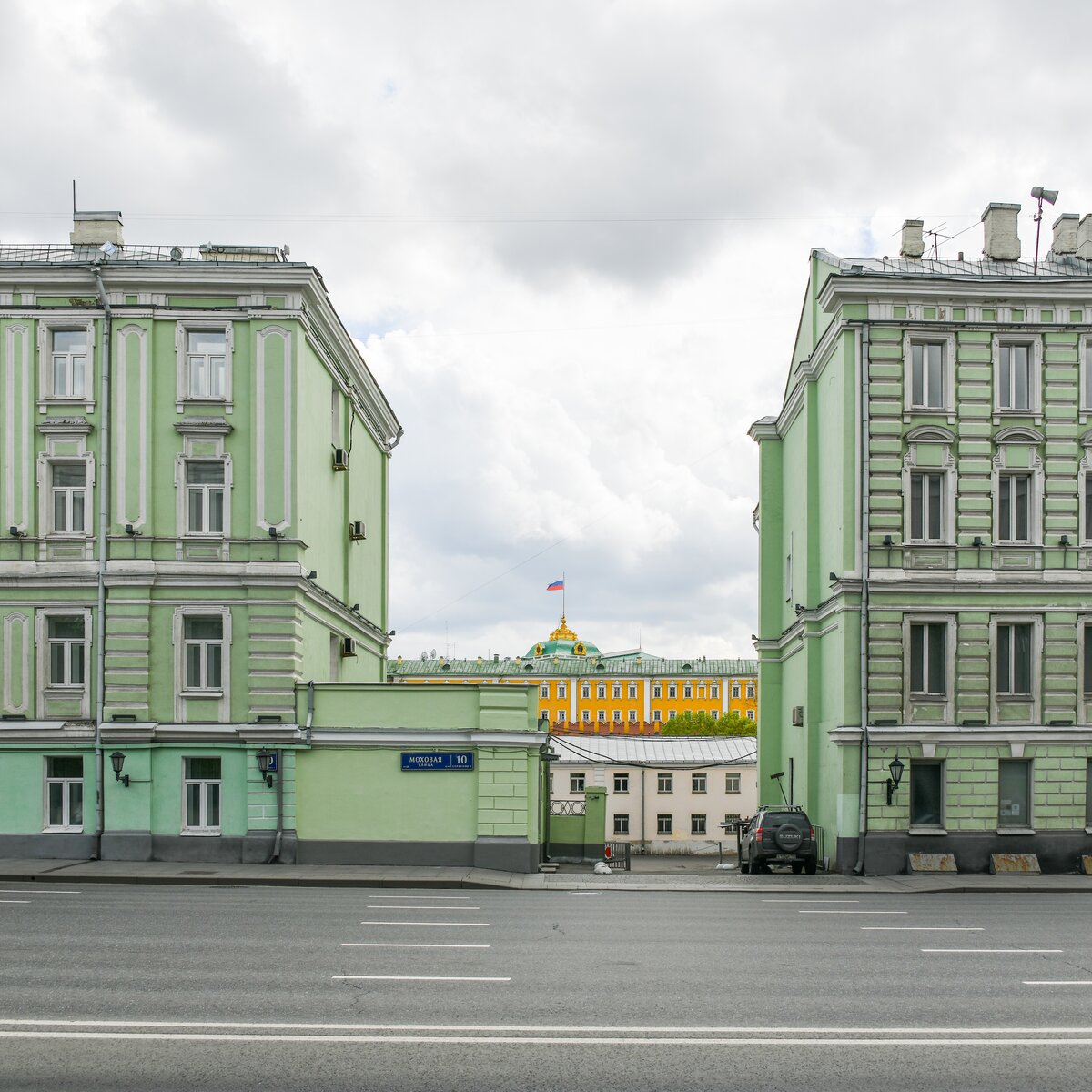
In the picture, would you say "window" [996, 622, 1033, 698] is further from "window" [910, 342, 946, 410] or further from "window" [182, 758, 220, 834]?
"window" [182, 758, 220, 834]

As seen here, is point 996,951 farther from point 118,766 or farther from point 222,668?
point 118,766

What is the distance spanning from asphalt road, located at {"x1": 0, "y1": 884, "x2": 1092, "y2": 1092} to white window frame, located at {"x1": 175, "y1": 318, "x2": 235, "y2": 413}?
498 inches

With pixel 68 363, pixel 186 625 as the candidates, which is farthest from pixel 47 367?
pixel 186 625

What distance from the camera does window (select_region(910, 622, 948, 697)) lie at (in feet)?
100

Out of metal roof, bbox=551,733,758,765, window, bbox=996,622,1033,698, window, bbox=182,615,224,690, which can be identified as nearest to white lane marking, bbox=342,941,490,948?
window, bbox=182,615,224,690

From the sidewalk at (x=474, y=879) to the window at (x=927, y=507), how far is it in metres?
7.72

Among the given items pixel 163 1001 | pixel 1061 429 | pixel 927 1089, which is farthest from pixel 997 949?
pixel 1061 429

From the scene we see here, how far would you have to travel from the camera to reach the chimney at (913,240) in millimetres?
34344

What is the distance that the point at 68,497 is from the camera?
29547 millimetres

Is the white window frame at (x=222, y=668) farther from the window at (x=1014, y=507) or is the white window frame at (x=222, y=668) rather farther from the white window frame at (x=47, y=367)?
the window at (x=1014, y=507)

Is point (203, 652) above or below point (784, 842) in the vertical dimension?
above

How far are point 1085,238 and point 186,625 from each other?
79.3 feet

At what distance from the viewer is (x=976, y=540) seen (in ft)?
99.5

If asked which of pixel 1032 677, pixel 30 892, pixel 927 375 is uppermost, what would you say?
pixel 927 375
